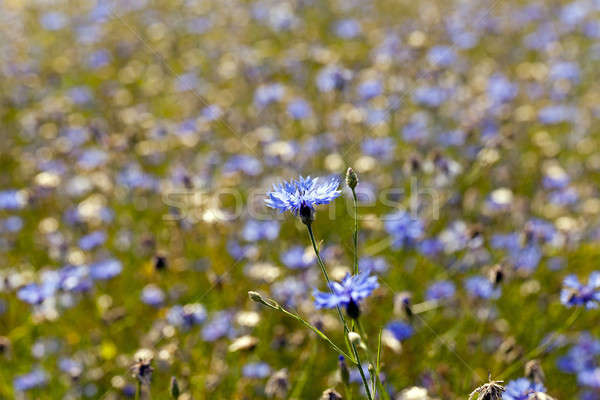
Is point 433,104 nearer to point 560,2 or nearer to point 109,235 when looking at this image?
point 109,235

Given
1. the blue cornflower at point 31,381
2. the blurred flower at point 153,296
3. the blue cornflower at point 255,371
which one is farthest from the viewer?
the blurred flower at point 153,296

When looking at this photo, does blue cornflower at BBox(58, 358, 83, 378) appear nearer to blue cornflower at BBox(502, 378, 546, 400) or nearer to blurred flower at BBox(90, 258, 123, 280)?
blurred flower at BBox(90, 258, 123, 280)

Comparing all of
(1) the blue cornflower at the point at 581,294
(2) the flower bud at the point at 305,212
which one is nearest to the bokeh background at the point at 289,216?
(1) the blue cornflower at the point at 581,294

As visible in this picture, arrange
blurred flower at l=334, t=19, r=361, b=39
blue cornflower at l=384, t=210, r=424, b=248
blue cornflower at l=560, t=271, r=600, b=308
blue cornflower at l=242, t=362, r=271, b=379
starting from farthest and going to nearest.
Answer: blurred flower at l=334, t=19, r=361, b=39 < blue cornflower at l=384, t=210, r=424, b=248 < blue cornflower at l=242, t=362, r=271, b=379 < blue cornflower at l=560, t=271, r=600, b=308

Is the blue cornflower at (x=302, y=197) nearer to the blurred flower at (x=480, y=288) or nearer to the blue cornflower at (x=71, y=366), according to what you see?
the blurred flower at (x=480, y=288)

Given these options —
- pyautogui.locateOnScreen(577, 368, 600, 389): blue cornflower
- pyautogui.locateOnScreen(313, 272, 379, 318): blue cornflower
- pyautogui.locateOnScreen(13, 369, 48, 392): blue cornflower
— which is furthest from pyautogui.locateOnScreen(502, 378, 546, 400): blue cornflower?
pyautogui.locateOnScreen(13, 369, 48, 392): blue cornflower

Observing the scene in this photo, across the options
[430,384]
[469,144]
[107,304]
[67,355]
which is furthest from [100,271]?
[469,144]
